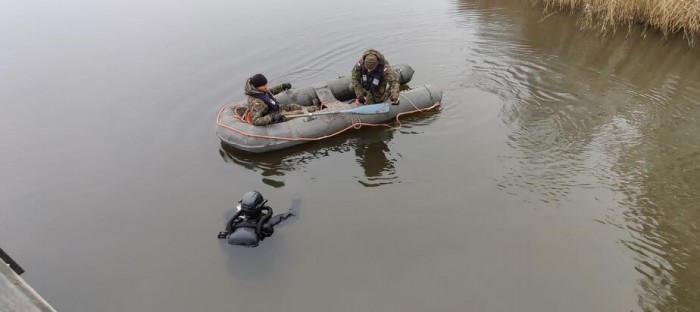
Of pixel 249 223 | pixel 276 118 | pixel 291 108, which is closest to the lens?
pixel 249 223

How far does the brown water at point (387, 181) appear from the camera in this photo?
15.8 ft

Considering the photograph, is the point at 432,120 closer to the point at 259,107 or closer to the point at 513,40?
the point at 259,107

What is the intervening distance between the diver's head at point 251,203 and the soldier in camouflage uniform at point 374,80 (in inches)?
131

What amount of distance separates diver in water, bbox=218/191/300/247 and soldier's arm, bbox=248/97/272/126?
6.75 feet

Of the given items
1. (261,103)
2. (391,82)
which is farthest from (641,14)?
(261,103)

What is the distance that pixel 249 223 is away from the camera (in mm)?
5066

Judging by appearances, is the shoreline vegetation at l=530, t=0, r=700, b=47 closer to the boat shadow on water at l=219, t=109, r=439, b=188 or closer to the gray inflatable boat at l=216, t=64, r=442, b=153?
the gray inflatable boat at l=216, t=64, r=442, b=153

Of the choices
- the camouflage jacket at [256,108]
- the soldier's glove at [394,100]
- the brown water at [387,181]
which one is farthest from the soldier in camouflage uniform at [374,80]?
the camouflage jacket at [256,108]

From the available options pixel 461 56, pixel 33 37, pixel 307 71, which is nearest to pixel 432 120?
pixel 461 56

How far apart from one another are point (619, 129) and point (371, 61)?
3.93 metres

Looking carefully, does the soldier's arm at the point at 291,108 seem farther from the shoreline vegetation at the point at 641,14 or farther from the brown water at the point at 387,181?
the shoreline vegetation at the point at 641,14

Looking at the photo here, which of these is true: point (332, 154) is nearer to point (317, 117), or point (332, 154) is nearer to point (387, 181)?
point (317, 117)

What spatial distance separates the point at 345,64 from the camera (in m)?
10.1

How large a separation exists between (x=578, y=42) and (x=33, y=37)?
14389 mm
